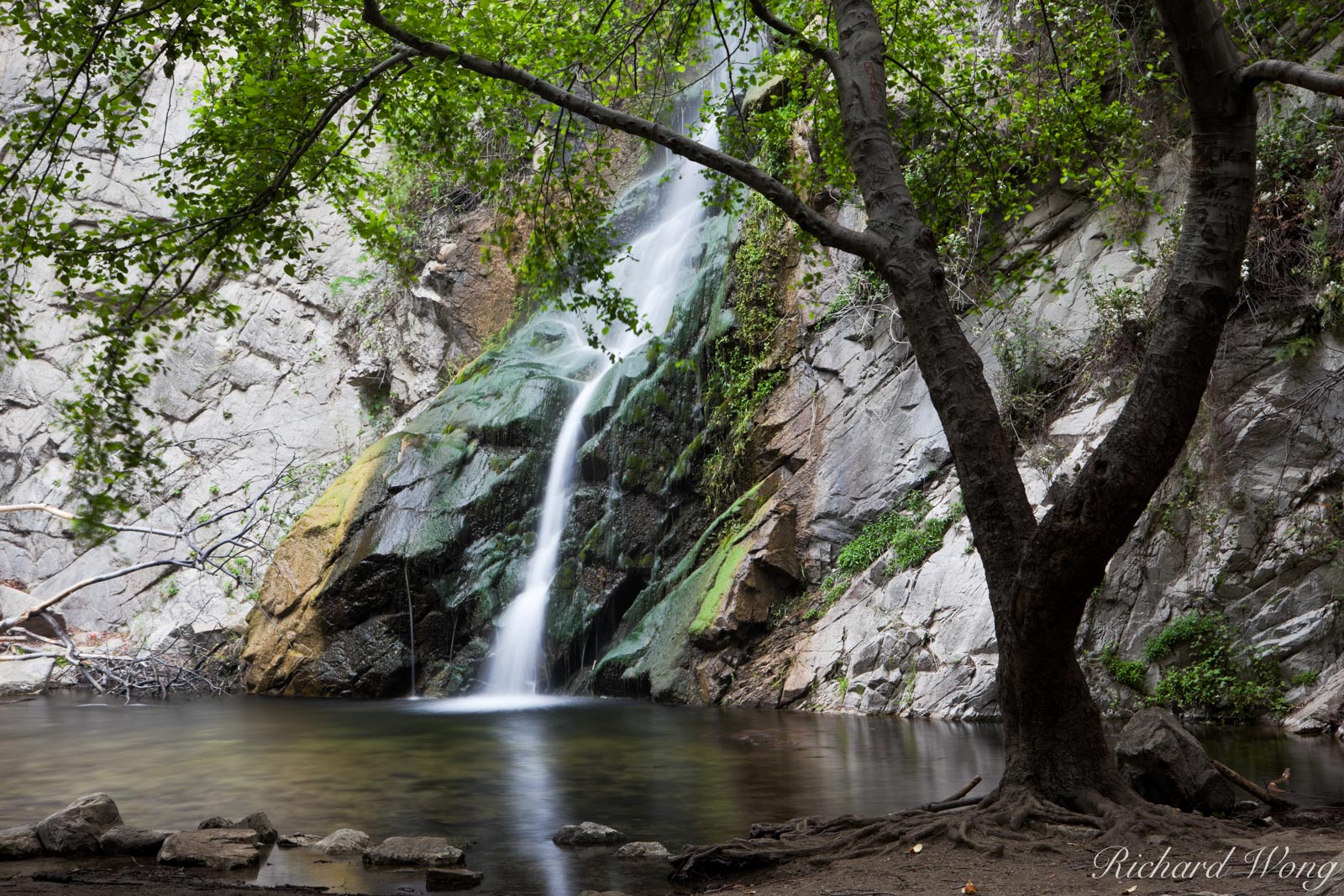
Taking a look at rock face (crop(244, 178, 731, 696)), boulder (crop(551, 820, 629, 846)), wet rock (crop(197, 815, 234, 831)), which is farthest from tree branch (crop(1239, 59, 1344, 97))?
rock face (crop(244, 178, 731, 696))

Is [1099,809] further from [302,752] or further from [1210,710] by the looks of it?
[302,752]

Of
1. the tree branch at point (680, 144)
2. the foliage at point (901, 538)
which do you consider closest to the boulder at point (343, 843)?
the tree branch at point (680, 144)

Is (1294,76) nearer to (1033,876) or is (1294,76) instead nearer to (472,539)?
(1033,876)

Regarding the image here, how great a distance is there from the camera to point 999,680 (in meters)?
5.53

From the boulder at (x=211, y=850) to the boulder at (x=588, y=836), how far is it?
1936mm

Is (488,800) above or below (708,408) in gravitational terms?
below

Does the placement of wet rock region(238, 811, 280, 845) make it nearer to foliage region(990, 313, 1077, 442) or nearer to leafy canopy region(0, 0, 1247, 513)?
leafy canopy region(0, 0, 1247, 513)

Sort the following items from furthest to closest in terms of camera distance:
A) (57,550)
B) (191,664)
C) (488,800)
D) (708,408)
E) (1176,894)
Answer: (57,550), (191,664), (708,408), (488,800), (1176,894)

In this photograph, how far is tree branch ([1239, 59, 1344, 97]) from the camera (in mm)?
3736

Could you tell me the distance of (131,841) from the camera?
612cm

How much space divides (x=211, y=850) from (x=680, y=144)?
5288 millimetres

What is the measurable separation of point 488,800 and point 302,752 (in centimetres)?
379

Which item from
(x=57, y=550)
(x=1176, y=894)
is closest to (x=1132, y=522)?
(x=1176, y=894)

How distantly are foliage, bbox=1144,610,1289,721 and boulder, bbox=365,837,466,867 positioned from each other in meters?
8.08
